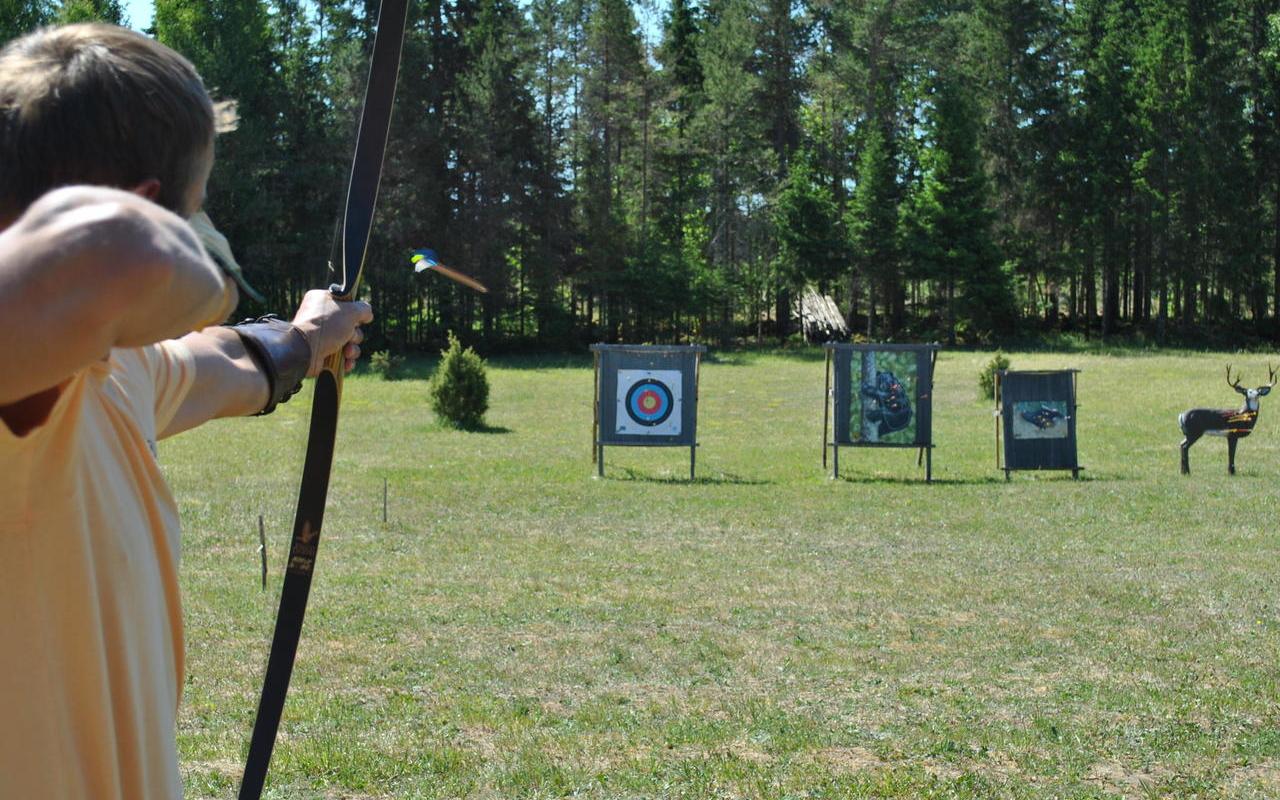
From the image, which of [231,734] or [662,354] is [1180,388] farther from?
[231,734]

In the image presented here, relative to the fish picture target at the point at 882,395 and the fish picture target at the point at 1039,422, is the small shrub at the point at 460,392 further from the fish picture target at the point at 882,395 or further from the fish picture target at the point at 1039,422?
the fish picture target at the point at 1039,422

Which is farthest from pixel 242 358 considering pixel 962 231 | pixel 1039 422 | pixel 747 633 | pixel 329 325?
pixel 962 231

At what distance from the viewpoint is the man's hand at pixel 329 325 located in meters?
1.86

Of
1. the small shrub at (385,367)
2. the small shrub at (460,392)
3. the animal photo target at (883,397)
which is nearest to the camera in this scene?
the animal photo target at (883,397)

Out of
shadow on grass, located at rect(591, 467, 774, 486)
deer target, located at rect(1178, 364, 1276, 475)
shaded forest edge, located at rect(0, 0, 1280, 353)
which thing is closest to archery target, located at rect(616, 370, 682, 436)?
shadow on grass, located at rect(591, 467, 774, 486)

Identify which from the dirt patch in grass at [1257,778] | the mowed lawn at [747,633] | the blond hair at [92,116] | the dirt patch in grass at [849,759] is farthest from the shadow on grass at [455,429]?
the blond hair at [92,116]

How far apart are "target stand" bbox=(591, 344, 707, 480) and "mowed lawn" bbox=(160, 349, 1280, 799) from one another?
23.2 inches

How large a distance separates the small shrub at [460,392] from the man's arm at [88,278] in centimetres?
1963

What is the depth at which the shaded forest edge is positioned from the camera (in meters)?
37.1

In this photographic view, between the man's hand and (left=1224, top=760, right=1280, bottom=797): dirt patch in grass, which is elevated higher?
the man's hand

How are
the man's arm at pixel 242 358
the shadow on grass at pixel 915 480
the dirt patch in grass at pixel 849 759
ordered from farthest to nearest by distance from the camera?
the shadow on grass at pixel 915 480 → the dirt patch in grass at pixel 849 759 → the man's arm at pixel 242 358

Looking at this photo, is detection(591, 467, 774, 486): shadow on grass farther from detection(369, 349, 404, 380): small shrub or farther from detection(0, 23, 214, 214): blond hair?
detection(369, 349, 404, 380): small shrub

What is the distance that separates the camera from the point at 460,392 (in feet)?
66.7

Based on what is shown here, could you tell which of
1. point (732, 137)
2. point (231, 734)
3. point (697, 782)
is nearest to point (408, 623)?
point (231, 734)
